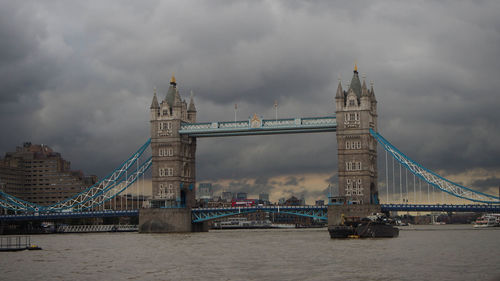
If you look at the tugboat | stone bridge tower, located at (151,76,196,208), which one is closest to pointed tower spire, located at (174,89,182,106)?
stone bridge tower, located at (151,76,196,208)

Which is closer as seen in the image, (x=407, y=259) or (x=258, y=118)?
(x=407, y=259)

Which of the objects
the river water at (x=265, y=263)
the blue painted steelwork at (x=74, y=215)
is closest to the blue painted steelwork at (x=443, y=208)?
the river water at (x=265, y=263)

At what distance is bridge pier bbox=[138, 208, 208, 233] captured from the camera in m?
118

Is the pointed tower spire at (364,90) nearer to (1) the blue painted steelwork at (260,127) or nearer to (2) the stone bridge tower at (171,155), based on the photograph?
(1) the blue painted steelwork at (260,127)

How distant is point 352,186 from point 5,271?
238 ft

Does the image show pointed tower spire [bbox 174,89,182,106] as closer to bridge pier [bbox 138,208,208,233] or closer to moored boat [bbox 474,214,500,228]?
bridge pier [bbox 138,208,208,233]

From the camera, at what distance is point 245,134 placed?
398 feet

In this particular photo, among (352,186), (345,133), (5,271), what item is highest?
(345,133)

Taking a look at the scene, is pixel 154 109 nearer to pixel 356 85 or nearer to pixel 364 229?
pixel 356 85

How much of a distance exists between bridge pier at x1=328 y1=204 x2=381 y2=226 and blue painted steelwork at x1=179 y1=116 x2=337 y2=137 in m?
14.0

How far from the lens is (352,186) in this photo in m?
113

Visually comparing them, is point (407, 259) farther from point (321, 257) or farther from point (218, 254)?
point (218, 254)

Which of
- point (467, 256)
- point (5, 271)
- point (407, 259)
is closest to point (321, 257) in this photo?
point (407, 259)

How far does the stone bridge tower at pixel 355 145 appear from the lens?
112250mm
